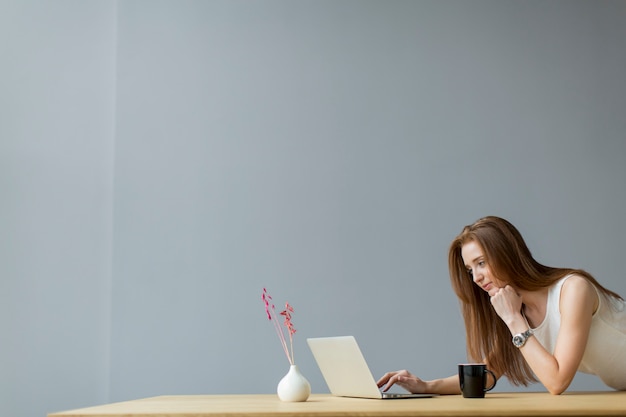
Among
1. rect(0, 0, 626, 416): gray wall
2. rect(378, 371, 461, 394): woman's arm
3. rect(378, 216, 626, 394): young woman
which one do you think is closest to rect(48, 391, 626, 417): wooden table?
rect(378, 216, 626, 394): young woman

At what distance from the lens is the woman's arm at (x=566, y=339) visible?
1983 mm

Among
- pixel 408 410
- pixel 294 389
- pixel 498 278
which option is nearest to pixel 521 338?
pixel 498 278

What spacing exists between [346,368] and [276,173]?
1.64 meters

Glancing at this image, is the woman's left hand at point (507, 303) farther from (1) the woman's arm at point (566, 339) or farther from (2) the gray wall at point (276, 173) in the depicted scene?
(2) the gray wall at point (276, 173)

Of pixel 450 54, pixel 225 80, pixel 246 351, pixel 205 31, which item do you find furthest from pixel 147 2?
pixel 246 351

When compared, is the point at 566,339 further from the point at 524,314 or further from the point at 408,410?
the point at 408,410

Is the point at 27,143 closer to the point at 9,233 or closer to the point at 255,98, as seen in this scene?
the point at 9,233

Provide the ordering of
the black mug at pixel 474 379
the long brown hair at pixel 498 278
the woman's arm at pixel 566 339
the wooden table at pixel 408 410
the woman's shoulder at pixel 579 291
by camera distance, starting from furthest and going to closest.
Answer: the long brown hair at pixel 498 278 < the woman's shoulder at pixel 579 291 < the woman's arm at pixel 566 339 < the black mug at pixel 474 379 < the wooden table at pixel 408 410

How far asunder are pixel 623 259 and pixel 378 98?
1339mm

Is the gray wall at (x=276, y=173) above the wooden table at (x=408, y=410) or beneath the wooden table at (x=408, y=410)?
above

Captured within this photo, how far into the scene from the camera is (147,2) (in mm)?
3541

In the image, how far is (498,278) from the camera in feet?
7.39

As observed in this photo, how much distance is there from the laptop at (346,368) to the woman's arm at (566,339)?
0.39 m

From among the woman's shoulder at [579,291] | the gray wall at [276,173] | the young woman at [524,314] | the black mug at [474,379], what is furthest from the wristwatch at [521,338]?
the gray wall at [276,173]
